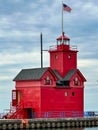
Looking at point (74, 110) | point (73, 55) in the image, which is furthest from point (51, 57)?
point (74, 110)

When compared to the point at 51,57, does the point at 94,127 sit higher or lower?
lower

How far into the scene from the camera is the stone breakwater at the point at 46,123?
5816 centimetres

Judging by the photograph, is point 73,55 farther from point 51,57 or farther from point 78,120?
point 78,120

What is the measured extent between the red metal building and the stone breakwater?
2353mm

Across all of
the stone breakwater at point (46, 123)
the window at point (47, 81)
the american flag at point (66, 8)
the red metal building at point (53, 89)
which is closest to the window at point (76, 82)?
the red metal building at point (53, 89)

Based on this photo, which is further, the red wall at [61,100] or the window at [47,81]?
the window at [47,81]

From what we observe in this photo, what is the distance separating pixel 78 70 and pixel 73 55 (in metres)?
2.49

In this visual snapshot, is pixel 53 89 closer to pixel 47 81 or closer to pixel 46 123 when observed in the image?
pixel 47 81

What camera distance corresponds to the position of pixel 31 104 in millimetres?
64625

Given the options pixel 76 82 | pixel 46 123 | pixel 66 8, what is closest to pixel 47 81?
pixel 76 82

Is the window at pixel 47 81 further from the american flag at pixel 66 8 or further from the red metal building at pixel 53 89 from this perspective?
the american flag at pixel 66 8

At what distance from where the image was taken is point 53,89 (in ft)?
212

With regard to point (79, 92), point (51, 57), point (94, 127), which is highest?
point (51, 57)

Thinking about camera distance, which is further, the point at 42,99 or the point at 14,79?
the point at 14,79
